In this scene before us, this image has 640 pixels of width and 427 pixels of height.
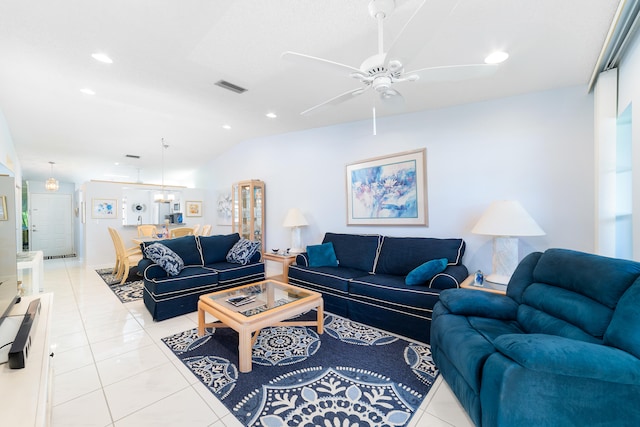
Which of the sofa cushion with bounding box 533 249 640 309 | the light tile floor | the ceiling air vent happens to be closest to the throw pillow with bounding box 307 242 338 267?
the light tile floor

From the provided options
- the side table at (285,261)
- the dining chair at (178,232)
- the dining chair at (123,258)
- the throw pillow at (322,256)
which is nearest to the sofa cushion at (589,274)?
the throw pillow at (322,256)

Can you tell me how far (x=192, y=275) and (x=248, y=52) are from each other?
8.52 ft

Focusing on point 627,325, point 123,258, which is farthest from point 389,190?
point 123,258

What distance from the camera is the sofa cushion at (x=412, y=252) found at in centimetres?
307

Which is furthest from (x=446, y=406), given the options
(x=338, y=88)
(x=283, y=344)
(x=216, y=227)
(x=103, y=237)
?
(x=103, y=237)

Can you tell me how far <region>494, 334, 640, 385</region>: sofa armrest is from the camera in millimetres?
1115

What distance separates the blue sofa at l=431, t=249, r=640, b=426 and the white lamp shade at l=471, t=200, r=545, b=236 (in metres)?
0.54

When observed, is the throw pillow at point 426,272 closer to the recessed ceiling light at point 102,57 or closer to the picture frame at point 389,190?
the picture frame at point 389,190

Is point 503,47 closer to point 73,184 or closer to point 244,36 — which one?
point 244,36

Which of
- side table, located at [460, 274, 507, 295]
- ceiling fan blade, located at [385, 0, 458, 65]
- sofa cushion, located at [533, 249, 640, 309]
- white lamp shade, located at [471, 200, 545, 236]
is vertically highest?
ceiling fan blade, located at [385, 0, 458, 65]

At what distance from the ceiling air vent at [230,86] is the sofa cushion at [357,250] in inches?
92.5

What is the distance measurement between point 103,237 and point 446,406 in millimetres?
7707

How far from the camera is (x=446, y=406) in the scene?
1719 mm

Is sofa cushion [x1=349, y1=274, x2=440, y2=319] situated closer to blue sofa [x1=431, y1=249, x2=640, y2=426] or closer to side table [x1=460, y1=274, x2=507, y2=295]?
side table [x1=460, y1=274, x2=507, y2=295]
